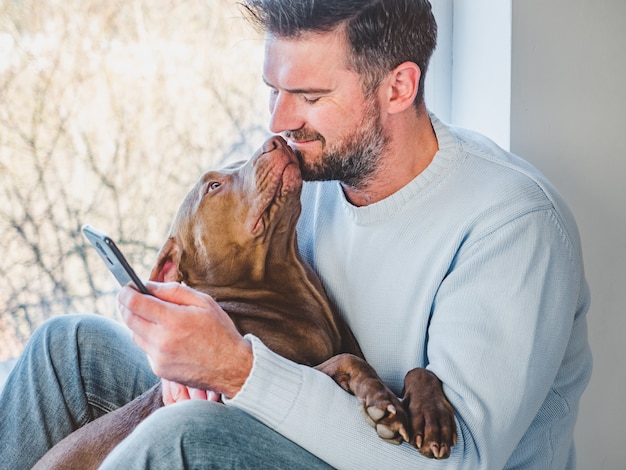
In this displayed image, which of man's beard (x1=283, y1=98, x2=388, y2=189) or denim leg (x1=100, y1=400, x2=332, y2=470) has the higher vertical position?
man's beard (x1=283, y1=98, x2=388, y2=189)

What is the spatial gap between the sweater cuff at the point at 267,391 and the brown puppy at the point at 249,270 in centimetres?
31

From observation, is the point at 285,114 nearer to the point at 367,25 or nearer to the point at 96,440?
the point at 367,25

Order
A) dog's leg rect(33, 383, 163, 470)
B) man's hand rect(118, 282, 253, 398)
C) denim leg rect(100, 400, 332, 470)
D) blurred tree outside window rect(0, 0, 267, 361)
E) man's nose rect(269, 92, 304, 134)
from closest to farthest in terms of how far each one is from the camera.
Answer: denim leg rect(100, 400, 332, 470)
man's hand rect(118, 282, 253, 398)
dog's leg rect(33, 383, 163, 470)
man's nose rect(269, 92, 304, 134)
blurred tree outside window rect(0, 0, 267, 361)

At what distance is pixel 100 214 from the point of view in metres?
2.52

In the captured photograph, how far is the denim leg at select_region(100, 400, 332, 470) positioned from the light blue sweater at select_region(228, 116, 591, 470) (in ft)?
0.18


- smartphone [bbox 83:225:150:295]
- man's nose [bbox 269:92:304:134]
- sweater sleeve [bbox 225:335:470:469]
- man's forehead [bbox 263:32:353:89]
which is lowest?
sweater sleeve [bbox 225:335:470:469]

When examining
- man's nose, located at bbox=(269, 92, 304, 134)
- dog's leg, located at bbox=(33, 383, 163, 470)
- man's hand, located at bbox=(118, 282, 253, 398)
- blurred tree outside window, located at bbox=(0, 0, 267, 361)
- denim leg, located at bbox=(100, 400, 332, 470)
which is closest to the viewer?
denim leg, located at bbox=(100, 400, 332, 470)

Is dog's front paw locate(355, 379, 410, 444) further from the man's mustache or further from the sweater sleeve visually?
the man's mustache

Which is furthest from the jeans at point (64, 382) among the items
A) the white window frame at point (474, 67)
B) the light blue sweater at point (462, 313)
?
the white window frame at point (474, 67)

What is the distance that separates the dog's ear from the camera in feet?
6.73

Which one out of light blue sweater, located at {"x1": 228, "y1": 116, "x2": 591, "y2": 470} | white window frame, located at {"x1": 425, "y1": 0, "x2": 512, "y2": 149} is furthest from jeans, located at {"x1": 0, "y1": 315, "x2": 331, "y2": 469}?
white window frame, located at {"x1": 425, "y1": 0, "x2": 512, "y2": 149}

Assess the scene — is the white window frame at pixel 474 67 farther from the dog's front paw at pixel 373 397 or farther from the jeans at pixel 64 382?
the jeans at pixel 64 382

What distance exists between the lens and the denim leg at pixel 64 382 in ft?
6.73

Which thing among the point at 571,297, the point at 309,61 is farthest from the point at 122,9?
the point at 571,297
